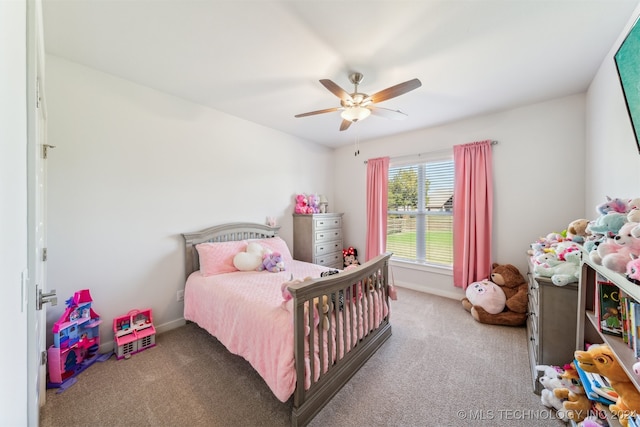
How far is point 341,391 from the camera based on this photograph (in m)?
1.67

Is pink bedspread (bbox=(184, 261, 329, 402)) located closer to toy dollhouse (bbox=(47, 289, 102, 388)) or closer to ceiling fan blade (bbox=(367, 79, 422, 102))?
toy dollhouse (bbox=(47, 289, 102, 388))

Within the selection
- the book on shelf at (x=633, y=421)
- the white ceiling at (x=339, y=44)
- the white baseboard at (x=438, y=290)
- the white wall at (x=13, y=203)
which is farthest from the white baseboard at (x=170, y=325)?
the book on shelf at (x=633, y=421)

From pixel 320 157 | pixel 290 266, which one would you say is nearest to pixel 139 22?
pixel 290 266

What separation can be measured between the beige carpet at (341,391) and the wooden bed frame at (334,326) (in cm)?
9

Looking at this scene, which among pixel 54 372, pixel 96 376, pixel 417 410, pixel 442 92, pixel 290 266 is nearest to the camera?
pixel 417 410

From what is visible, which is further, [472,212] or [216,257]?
[472,212]

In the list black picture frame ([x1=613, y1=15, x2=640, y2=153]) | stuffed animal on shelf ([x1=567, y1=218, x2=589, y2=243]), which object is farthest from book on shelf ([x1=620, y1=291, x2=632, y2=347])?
black picture frame ([x1=613, y1=15, x2=640, y2=153])

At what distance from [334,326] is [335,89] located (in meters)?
1.85

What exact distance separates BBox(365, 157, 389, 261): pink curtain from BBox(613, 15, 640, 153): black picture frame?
2596mm

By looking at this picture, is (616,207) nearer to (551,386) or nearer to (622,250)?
(622,250)

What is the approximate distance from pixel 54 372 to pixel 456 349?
3277 millimetres

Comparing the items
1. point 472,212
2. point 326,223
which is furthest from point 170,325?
point 472,212

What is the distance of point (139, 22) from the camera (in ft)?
5.06

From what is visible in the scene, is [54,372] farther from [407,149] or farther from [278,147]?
[407,149]
